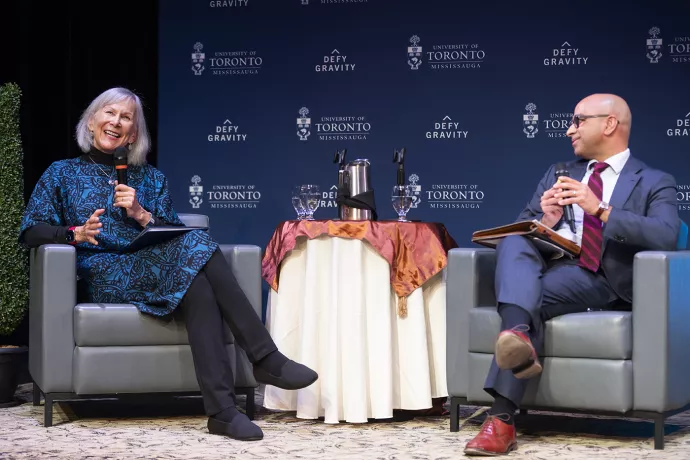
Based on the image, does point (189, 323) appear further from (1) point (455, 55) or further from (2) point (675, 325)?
(1) point (455, 55)

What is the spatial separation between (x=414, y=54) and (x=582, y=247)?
6.17 ft

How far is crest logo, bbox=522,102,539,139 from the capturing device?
15.5 ft

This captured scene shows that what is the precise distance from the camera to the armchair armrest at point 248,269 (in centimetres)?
355

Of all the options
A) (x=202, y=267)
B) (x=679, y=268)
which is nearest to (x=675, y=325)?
(x=679, y=268)

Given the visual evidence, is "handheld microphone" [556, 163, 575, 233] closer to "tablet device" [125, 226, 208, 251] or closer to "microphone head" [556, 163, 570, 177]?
"microphone head" [556, 163, 570, 177]

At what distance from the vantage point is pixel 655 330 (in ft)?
9.94

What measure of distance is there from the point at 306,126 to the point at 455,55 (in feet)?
2.89

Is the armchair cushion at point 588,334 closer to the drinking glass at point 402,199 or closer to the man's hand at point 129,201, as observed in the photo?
the drinking glass at point 402,199

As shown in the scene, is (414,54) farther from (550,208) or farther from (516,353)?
(516,353)

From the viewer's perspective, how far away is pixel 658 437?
10.0 ft

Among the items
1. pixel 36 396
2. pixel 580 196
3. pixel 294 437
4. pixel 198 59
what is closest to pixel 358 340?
pixel 294 437

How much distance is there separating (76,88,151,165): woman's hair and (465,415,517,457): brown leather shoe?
6.08 ft

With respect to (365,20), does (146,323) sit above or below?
below

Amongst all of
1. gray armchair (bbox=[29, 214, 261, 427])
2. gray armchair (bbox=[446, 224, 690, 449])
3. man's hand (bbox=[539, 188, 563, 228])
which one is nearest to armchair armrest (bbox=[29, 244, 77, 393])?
gray armchair (bbox=[29, 214, 261, 427])
